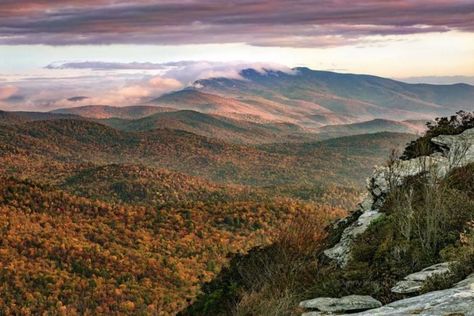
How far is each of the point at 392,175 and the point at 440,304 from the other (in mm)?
12434

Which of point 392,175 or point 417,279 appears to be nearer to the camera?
point 417,279

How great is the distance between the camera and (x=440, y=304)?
358 inches

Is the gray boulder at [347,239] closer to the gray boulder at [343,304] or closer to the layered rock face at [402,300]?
the layered rock face at [402,300]

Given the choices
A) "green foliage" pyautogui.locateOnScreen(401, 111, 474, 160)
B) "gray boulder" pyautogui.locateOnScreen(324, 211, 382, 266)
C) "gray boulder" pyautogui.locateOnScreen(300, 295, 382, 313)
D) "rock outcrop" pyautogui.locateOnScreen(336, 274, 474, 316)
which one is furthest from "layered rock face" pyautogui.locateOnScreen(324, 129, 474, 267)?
"rock outcrop" pyautogui.locateOnScreen(336, 274, 474, 316)

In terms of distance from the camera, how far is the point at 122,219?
95500mm

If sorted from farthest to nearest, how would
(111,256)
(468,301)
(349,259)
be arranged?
(111,256) → (349,259) → (468,301)

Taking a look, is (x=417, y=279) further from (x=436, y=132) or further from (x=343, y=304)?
(x=436, y=132)

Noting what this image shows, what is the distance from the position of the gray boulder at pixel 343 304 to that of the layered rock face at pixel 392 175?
4.44 metres

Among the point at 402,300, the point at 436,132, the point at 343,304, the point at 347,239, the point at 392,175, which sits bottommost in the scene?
the point at 347,239

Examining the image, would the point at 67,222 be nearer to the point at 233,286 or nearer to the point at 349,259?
the point at 233,286

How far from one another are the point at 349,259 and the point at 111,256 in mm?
65829

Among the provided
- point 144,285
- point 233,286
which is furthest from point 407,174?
point 144,285

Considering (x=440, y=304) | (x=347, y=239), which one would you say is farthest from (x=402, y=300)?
(x=347, y=239)

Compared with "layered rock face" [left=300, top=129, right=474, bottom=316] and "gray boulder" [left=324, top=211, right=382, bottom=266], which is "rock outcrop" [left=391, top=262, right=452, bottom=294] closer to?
"layered rock face" [left=300, top=129, right=474, bottom=316]
